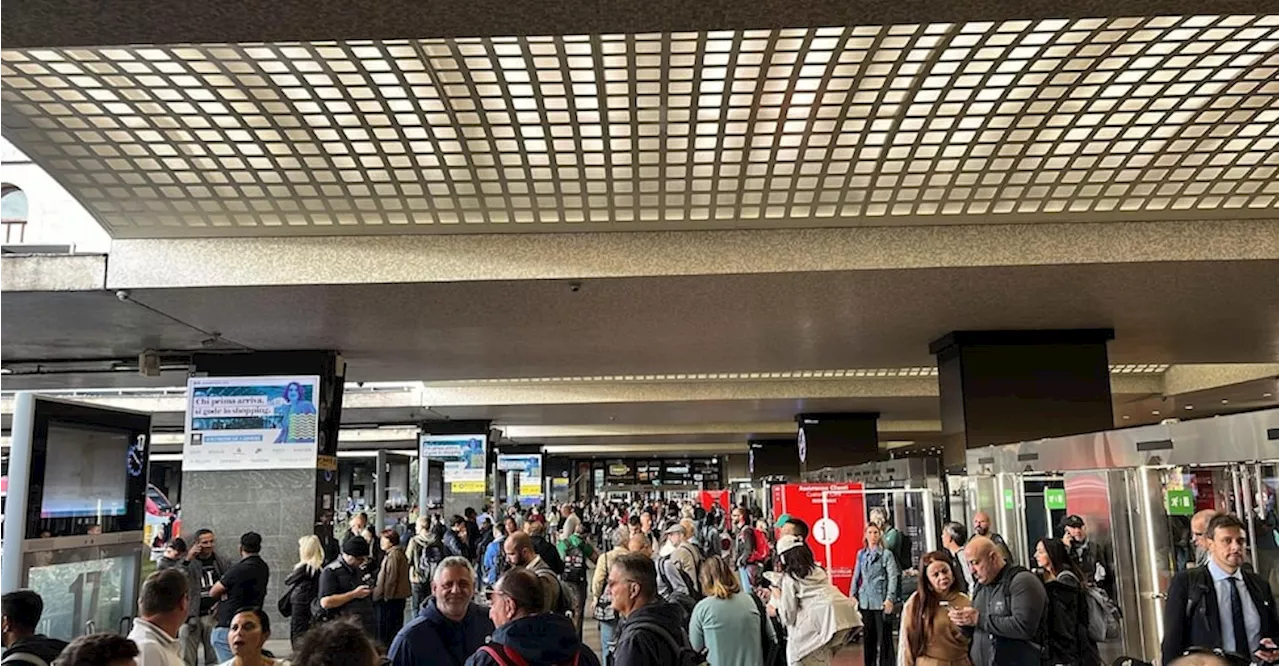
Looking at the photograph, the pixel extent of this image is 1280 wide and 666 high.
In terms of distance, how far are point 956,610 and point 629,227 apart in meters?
4.87

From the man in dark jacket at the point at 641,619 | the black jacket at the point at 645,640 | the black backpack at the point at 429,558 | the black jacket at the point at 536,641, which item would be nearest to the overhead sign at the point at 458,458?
the black backpack at the point at 429,558

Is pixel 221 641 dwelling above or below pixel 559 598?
below

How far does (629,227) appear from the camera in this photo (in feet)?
29.2

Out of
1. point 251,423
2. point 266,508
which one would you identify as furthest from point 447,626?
point 251,423

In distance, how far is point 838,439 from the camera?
25.7 meters

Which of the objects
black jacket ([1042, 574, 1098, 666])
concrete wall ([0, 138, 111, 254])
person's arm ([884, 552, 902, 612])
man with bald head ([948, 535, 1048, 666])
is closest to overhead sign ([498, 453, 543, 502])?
concrete wall ([0, 138, 111, 254])

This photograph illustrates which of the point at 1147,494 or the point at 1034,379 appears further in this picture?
the point at 1034,379

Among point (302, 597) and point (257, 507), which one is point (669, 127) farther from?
point (257, 507)

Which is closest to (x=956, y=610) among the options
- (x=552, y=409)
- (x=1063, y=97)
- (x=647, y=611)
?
(x=647, y=611)

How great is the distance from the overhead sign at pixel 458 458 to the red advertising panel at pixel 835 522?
52.9 feet

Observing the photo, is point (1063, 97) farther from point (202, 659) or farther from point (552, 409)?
point (552, 409)

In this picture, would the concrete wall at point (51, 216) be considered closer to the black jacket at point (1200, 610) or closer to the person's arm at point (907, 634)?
the person's arm at point (907, 634)

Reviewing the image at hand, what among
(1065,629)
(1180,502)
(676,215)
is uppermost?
(676,215)

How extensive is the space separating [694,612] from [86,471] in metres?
3.40
